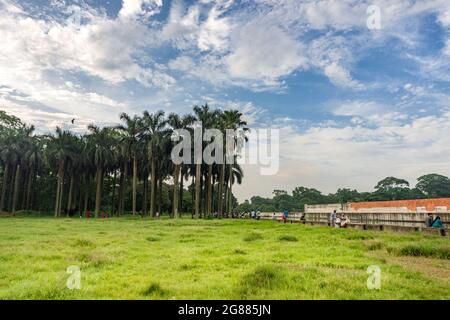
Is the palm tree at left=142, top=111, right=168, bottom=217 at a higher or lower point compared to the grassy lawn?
higher

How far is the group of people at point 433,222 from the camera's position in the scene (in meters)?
19.5

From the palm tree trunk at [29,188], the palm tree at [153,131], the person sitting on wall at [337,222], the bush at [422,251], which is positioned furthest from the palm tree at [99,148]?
the bush at [422,251]

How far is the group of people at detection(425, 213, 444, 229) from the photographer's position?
19.5 m

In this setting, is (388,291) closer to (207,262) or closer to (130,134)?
(207,262)

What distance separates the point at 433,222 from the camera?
1977 centimetres

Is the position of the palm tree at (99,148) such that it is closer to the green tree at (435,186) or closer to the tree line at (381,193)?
the tree line at (381,193)

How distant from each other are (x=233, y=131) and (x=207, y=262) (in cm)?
4413

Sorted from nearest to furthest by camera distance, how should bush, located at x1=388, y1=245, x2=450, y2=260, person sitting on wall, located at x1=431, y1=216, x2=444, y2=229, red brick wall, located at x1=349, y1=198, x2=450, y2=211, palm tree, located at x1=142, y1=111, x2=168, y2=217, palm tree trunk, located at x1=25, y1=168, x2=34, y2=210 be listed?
bush, located at x1=388, y1=245, x2=450, y2=260 < person sitting on wall, located at x1=431, y1=216, x2=444, y2=229 < red brick wall, located at x1=349, y1=198, x2=450, y2=211 < palm tree, located at x1=142, y1=111, x2=168, y2=217 < palm tree trunk, located at x1=25, y1=168, x2=34, y2=210

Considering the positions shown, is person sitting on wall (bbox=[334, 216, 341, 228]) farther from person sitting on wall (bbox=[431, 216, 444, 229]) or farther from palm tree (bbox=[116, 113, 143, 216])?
palm tree (bbox=[116, 113, 143, 216])

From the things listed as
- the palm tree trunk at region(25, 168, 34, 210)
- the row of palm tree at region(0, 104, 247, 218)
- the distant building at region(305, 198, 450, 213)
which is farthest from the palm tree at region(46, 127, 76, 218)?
the distant building at region(305, 198, 450, 213)

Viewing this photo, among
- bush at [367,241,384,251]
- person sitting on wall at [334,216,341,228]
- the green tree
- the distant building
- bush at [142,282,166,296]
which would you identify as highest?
the green tree
